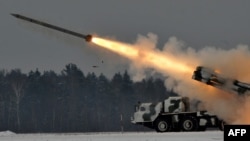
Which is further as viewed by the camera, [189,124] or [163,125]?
[163,125]

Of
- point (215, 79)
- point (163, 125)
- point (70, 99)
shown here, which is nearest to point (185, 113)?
point (163, 125)

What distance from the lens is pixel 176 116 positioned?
47.6 m

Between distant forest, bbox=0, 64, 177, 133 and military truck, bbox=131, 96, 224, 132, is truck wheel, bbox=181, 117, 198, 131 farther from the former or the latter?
distant forest, bbox=0, 64, 177, 133

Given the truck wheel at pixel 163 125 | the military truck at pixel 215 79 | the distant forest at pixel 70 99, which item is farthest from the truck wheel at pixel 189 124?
the distant forest at pixel 70 99

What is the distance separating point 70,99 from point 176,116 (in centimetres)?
5536

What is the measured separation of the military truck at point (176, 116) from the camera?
46688mm

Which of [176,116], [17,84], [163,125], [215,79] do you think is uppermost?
[17,84]

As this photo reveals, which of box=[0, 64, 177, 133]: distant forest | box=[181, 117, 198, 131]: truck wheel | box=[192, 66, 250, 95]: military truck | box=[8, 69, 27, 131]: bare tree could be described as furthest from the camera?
box=[8, 69, 27, 131]: bare tree

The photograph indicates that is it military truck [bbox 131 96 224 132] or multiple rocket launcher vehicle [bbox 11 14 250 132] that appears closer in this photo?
multiple rocket launcher vehicle [bbox 11 14 250 132]

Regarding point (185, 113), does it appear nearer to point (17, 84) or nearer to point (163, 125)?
point (163, 125)

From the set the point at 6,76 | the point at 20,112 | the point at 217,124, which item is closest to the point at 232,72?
the point at 217,124

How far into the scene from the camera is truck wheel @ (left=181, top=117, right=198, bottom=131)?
46.6 metres

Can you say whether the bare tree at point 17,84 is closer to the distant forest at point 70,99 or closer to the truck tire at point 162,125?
the distant forest at point 70,99

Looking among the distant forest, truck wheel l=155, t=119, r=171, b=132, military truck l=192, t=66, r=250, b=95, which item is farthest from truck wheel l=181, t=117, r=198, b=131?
the distant forest
